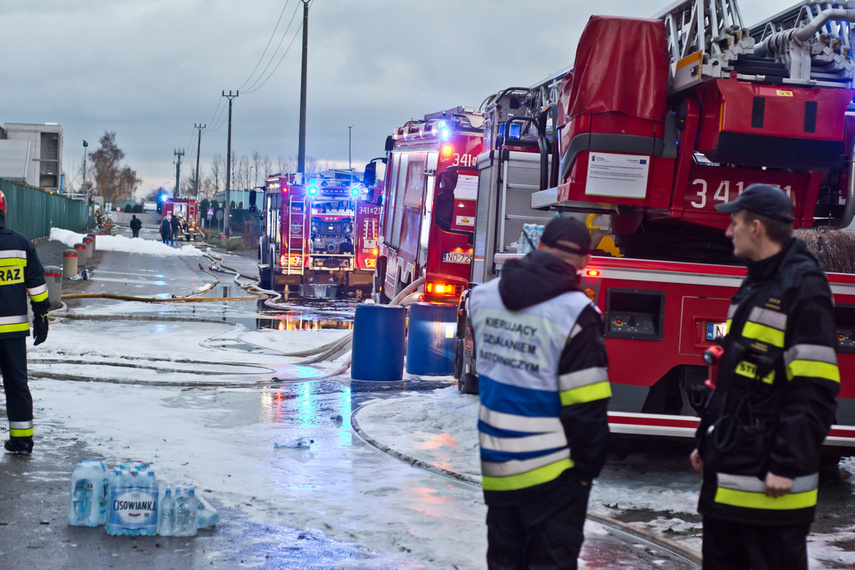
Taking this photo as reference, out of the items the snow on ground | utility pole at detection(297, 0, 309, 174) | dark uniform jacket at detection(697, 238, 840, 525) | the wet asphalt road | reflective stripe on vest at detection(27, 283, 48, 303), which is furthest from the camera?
the snow on ground

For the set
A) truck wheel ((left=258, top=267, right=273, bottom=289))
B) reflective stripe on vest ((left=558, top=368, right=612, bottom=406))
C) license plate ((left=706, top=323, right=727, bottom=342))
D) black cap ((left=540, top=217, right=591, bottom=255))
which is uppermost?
black cap ((left=540, top=217, right=591, bottom=255))

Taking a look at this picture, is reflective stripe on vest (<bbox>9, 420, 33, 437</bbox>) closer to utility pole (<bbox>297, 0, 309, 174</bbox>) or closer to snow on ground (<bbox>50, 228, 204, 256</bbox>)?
utility pole (<bbox>297, 0, 309, 174</bbox>)

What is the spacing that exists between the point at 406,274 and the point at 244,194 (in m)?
121

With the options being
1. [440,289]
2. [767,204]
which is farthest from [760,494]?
[440,289]

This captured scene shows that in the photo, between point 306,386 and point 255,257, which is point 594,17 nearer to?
point 306,386

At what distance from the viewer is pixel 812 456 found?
10.7 feet

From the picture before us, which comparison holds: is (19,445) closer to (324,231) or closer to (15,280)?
(15,280)

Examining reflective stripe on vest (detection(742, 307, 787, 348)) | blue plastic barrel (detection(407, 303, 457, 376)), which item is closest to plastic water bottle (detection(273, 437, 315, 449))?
blue plastic barrel (detection(407, 303, 457, 376))

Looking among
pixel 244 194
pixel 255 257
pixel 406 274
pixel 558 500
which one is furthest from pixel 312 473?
pixel 244 194

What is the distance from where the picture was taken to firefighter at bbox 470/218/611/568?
3441 mm

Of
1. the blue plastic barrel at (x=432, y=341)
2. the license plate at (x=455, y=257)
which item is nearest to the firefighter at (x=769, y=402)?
the blue plastic barrel at (x=432, y=341)

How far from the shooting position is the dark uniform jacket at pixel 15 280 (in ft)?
23.4

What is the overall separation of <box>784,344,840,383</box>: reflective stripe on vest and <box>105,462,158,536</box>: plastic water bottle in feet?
11.6

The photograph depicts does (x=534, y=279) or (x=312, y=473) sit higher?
(x=534, y=279)
